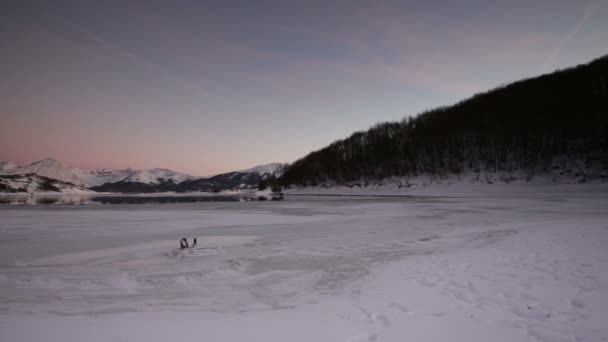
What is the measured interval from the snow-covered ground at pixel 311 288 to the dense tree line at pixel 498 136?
60.2 meters

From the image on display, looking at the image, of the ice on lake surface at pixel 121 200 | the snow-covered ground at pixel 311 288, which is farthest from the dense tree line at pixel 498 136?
the snow-covered ground at pixel 311 288

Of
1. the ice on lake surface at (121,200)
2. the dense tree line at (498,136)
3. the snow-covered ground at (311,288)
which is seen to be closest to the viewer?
the snow-covered ground at (311,288)

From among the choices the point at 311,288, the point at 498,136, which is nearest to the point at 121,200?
the point at 311,288

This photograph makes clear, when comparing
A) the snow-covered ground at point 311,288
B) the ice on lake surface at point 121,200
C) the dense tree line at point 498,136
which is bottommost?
the snow-covered ground at point 311,288

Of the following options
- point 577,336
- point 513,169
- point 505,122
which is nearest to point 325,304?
point 577,336

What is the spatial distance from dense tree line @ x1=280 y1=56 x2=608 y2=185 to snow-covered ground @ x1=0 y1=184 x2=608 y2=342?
6015 centimetres

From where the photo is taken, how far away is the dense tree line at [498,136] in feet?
196

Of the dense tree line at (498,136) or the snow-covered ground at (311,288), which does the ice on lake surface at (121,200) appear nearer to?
the snow-covered ground at (311,288)

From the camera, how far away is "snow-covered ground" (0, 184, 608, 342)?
4.22m

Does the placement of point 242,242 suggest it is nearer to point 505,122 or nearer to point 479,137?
point 479,137

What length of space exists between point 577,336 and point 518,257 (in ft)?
15.0

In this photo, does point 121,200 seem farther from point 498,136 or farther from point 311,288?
point 498,136

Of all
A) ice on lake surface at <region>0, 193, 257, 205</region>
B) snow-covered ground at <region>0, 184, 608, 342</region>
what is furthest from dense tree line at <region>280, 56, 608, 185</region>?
snow-covered ground at <region>0, 184, 608, 342</region>

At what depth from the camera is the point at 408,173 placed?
265 feet
